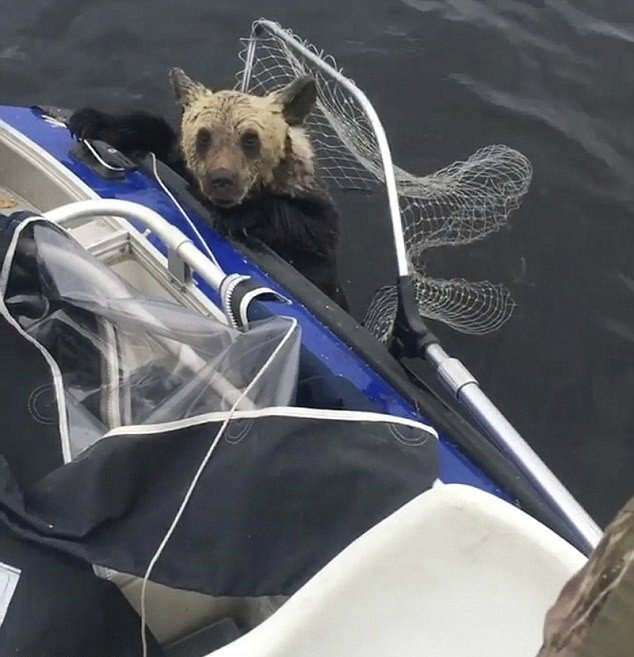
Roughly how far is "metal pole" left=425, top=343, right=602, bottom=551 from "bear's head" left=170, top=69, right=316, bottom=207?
1.08 m

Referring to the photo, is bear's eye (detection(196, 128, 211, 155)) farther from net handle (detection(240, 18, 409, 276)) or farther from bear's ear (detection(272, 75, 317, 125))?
net handle (detection(240, 18, 409, 276))

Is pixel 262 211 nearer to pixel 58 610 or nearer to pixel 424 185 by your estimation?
pixel 424 185

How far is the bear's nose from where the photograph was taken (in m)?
3.23

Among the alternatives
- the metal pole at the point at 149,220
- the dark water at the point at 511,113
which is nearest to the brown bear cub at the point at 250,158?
the metal pole at the point at 149,220

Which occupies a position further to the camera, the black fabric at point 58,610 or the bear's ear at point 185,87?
the bear's ear at point 185,87

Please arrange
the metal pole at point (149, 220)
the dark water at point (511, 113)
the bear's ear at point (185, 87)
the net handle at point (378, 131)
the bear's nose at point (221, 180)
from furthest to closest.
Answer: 1. the dark water at point (511, 113)
2. the bear's ear at point (185, 87)
3. the bear's nose at point (221, 180)
4. the net handle at point (378, 131)
5. the metal pole at point (149, 220)

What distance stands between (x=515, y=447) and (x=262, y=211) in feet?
4.64

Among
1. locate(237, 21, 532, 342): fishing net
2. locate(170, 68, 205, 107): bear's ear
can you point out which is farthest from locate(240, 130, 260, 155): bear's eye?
locate(237, 21, 532, 342): fishing net

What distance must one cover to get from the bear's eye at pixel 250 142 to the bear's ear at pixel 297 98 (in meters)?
0.19

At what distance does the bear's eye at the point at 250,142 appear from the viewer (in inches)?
132

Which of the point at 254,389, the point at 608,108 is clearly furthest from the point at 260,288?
the point at 608,108

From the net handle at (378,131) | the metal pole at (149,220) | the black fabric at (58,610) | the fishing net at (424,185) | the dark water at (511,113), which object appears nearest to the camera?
the black fabric at (58,610)

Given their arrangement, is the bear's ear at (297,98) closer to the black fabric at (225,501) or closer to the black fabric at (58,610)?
the black fabric at (225,501)

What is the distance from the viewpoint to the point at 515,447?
2.29 metres
